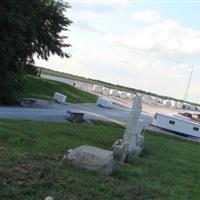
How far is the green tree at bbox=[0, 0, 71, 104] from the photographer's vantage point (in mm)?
36094

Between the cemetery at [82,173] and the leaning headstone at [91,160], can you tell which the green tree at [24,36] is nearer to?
the cemetery at [82,173]

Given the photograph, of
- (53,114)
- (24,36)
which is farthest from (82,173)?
(24,36)

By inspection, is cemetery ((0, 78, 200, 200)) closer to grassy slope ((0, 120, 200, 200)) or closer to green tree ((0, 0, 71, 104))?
grassy slope ((0, 120, 200, 200))

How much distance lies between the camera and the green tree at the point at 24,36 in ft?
118

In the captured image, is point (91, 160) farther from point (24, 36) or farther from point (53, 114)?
point (24, 36)

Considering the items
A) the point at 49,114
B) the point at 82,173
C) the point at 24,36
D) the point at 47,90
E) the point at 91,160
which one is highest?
the point at 24,36

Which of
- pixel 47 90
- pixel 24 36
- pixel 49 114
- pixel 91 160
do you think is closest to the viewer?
pixel 91 160

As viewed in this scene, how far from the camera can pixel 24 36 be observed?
126 feet

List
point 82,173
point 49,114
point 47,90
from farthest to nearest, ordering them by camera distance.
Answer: point 47,90 < point 49,114 < point 82,173

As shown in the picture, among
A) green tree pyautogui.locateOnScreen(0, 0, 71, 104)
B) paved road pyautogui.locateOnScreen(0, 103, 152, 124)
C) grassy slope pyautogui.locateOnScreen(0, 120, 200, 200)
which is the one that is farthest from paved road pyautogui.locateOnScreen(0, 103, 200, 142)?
grassy slope pyautogui.locateOnScreen(0, 120, 200, 200)

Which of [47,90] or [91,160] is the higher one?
[91,160]

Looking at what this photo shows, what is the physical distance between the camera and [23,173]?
31.0ft

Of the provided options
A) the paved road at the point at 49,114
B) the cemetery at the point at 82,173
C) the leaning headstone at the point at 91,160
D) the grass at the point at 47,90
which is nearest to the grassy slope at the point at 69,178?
the cemetery at the point at 82,173

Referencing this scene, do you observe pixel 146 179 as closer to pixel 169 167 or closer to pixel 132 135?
pixel 169 167
